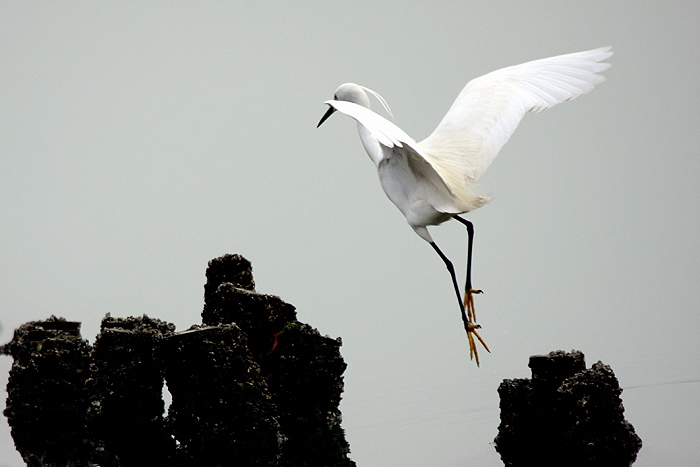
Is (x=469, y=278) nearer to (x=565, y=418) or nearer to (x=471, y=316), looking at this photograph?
(x=471, y=316)

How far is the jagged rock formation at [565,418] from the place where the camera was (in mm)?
2744

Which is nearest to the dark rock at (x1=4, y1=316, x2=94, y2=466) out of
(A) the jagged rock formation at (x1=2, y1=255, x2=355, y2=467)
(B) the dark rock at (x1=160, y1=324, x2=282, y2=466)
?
(A) the jagged rock formation at (x1=2, y1=255, x2=355, y2=467)

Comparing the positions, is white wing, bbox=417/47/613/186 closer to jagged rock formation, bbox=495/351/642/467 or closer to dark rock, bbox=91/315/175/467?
jagged rock formation, bbox=495/351/642/467

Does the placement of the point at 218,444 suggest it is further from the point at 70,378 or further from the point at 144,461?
the point at 70,378

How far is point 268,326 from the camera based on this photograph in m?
3.63

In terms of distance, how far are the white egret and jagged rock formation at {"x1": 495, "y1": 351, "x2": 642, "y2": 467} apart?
0.57m

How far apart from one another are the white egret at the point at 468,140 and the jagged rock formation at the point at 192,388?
63 cm

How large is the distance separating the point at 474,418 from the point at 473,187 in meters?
0.90

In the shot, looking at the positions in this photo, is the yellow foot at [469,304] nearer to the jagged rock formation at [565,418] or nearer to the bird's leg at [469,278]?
the bird's leg at [469,278]

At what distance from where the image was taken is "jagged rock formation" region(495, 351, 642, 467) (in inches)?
108

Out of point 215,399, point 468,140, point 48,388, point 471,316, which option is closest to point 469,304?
point 471,316

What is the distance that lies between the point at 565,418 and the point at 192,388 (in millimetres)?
1260

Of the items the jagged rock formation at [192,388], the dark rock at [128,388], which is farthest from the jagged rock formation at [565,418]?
the dark rock at [128,388]

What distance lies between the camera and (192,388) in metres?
3.15
